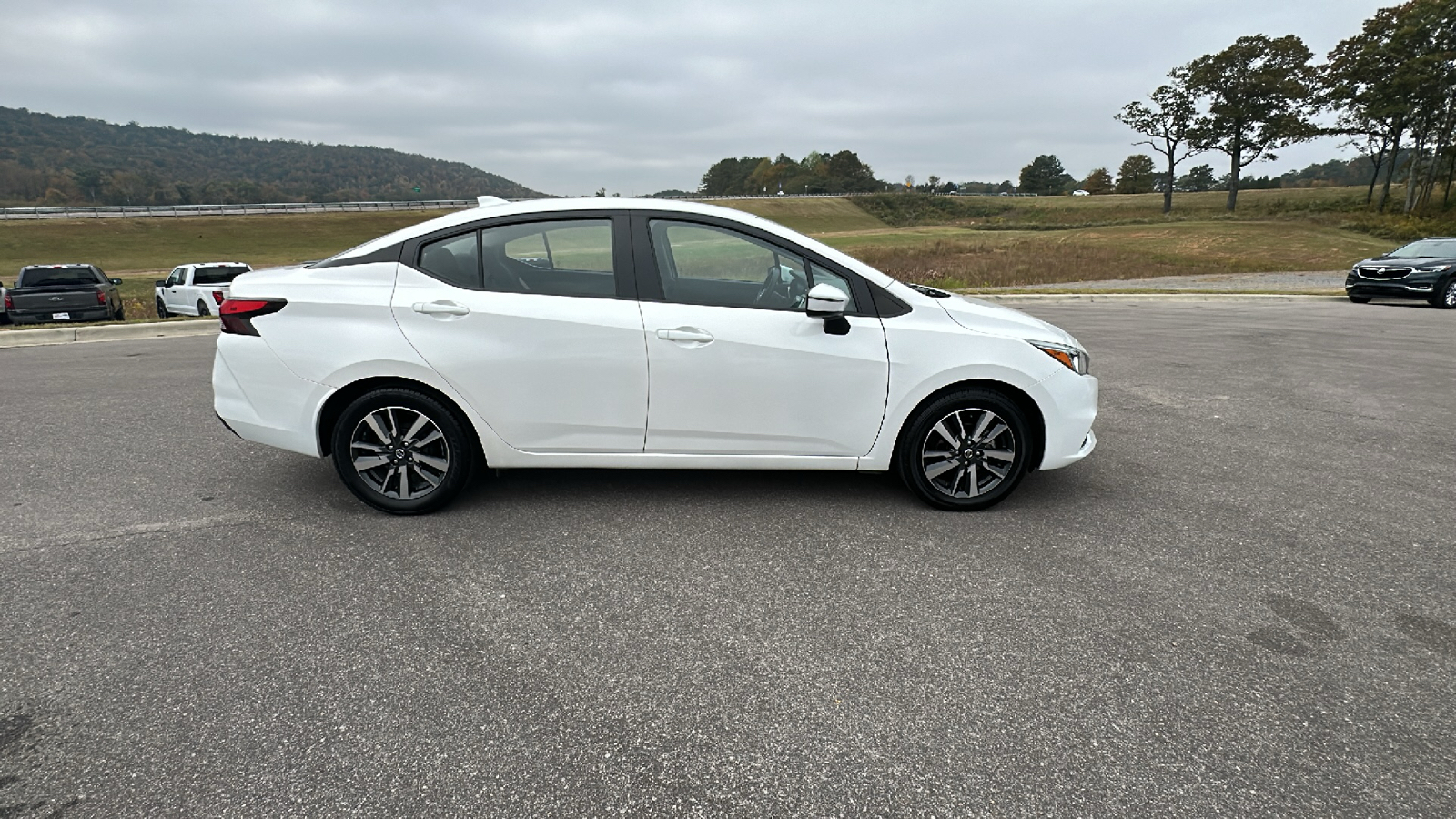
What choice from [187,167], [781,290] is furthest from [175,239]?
[187,167]

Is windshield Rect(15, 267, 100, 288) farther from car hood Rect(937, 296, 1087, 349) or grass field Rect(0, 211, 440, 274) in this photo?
grass field Rect(0, 211, 440, 274)

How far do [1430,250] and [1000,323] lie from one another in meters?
18.8

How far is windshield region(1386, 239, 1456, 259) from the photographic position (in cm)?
1620

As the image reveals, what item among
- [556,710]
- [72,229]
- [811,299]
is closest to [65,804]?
[556,710]

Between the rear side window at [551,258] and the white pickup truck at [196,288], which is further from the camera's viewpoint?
the white pickup truck at [196,288]

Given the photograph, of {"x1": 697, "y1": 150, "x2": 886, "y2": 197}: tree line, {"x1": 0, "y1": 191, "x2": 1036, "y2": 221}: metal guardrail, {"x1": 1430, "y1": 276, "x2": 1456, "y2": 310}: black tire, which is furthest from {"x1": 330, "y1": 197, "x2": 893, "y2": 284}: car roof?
{"x1": 697, "y1": 150, "x2": 886, "y2": 197}: tree line

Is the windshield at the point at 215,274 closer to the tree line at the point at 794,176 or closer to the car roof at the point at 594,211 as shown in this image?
the car roof at the point at 594,211

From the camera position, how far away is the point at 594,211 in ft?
Result: 13.7

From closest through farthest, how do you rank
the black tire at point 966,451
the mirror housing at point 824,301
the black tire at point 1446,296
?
1. the mirror housing at point 824,301
2. the black tire at point 966,451
3. the black tire at point 1446,296

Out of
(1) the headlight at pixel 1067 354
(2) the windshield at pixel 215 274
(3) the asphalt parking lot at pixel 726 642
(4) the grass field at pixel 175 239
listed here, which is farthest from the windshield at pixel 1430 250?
(4) the grass field at pixel 175 239

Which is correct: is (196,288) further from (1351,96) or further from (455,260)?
(1351,96)

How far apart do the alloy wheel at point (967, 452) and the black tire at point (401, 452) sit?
258cm

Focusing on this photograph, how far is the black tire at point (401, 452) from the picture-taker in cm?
401

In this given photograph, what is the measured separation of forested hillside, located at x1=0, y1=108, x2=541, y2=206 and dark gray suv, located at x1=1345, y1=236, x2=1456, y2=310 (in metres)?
117
